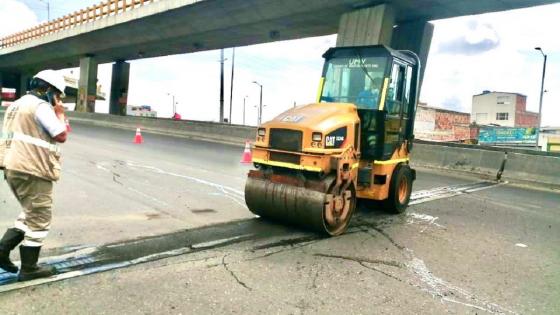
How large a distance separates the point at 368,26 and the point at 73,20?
90.6 ft

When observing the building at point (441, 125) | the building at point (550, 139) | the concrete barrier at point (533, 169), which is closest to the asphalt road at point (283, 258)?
the concrete barrier at point (533, 169)

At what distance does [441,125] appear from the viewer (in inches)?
2549

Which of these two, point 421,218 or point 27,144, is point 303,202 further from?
point 27,144

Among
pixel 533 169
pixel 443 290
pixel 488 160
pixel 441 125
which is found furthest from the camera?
pixel 441 125

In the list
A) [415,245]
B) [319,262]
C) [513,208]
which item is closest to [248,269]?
[319,262]

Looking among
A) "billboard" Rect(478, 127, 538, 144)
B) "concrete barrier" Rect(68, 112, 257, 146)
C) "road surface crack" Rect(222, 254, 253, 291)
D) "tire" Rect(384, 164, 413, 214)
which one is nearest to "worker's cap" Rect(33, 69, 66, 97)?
"road surface crack" Rect(222, 254, 253, 291)

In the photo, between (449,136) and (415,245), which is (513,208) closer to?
(415,245)

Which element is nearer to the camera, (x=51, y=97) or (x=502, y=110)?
(x=51, y=97)

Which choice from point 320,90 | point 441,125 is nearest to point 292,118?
point 320,90

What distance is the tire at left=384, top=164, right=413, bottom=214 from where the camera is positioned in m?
8.01

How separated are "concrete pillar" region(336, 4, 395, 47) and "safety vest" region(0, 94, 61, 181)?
1536 centimetres

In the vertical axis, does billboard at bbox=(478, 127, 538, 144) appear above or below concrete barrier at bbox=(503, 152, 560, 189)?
above

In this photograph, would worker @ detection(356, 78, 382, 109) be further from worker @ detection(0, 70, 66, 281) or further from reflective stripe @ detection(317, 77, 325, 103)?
worker @ detection(0, 70, 66, 281)

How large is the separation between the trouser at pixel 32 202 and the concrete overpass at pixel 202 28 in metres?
15.8
